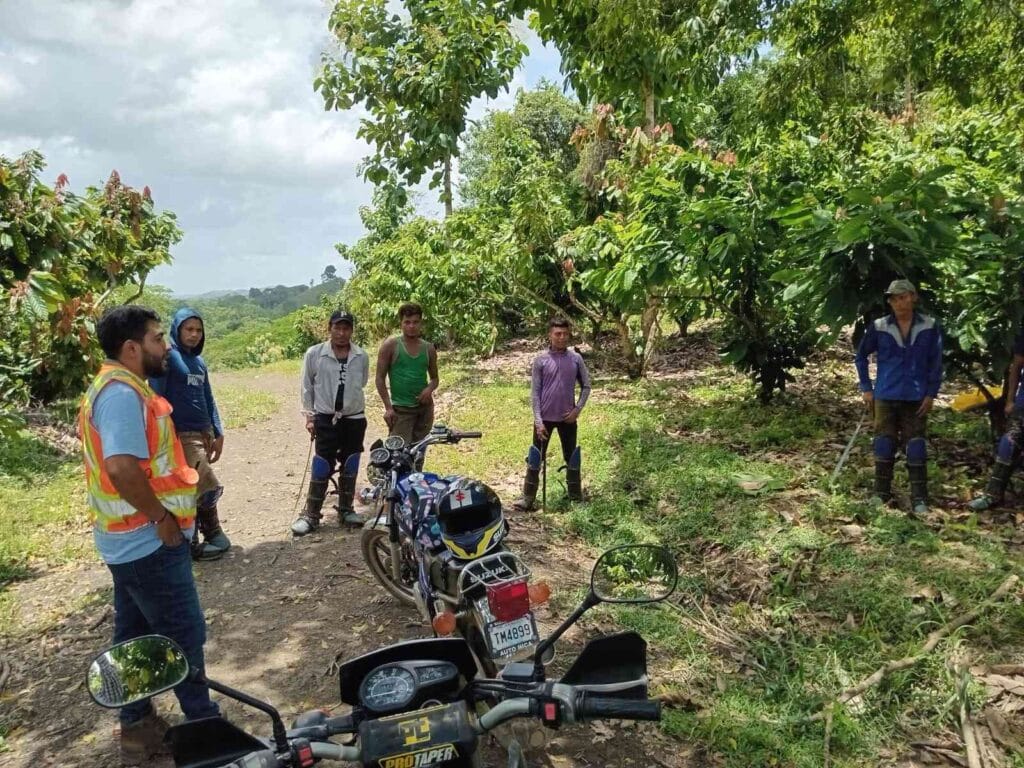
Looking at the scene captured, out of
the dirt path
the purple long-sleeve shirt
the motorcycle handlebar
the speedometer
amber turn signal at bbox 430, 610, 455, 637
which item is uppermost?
the purple long-sleeve shirt

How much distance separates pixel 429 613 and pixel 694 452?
430cm

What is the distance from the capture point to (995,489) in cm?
538

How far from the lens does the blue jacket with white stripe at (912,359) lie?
17.5 feet

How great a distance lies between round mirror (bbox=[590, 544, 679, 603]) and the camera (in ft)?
6.32

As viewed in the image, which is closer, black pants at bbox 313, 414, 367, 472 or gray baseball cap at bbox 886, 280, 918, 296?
Result: gray baseball cap at bbox 886, 280, 918, 296

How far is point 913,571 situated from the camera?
453 cm

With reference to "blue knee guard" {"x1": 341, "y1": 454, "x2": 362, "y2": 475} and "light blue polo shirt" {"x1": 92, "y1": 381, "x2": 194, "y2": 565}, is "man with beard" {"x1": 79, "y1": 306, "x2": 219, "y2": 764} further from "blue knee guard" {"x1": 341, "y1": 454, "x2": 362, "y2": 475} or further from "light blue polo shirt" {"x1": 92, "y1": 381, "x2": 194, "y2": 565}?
"blue knee guard" {"x1": 341, "y1": 454, "x2": 362, "y2": 475}

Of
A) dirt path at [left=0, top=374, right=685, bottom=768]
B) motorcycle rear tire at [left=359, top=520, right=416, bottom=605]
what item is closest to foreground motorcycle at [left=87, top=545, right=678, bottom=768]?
dirt path at [left=0, top=374, right=685, bottom=768]

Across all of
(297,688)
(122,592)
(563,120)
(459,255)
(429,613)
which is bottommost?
(297,688)

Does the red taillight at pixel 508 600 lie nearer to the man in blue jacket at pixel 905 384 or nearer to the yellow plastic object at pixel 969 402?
the man in blue jacket at pixel 905 384

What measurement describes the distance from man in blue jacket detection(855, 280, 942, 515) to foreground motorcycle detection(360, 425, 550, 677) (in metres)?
3.30

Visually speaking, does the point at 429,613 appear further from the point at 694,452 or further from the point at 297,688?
the point at 694,452

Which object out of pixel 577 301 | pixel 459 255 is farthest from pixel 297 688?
pixel 459 255

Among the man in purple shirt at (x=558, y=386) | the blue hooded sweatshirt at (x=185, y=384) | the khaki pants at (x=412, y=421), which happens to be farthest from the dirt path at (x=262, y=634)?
the blue hooded sweatshirt at (x=185, y=384)
